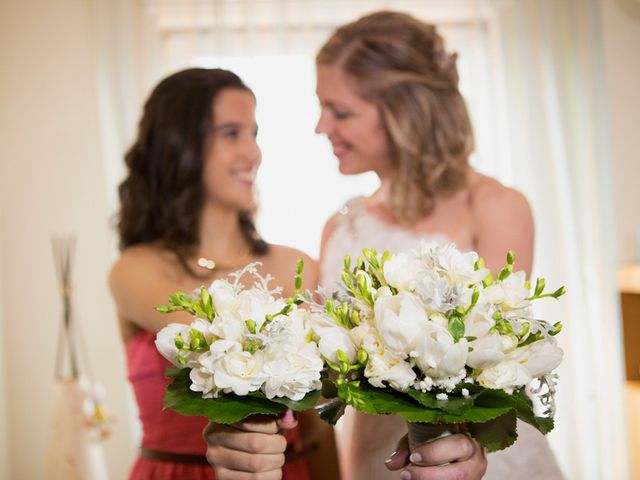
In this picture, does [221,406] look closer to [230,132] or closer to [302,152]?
[230,132]

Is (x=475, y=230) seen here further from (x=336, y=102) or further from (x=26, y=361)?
(x=26, y=361)

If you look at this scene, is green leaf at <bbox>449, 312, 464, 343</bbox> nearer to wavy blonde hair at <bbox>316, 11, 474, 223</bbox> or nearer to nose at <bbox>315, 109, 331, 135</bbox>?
wavy blonde hair at <bbox>316, 11, 474, 223</bbox>

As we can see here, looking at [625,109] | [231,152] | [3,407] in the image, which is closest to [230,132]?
[231,152]

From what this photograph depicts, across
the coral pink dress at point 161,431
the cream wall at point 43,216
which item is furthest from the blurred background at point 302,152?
the coral pink dress at point 161,431

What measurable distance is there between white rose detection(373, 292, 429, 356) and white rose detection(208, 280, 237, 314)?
0.56ft

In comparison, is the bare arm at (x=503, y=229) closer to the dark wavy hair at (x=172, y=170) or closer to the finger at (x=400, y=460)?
the dark wavy hair at (x=172, y=170)

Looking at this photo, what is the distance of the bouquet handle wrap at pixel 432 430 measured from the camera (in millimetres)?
933

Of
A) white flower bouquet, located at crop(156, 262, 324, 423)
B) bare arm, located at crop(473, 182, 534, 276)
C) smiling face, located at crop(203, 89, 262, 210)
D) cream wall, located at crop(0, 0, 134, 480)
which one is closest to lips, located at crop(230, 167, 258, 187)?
smiling face, located at crop(203, 89, 262, 210)

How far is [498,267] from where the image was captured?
164 centimetres

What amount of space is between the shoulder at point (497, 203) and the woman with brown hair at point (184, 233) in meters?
0.42

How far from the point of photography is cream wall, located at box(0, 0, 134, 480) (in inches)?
97.4

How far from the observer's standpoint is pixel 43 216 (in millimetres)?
2496

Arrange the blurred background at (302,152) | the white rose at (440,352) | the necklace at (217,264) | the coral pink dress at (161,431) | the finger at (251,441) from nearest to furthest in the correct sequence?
the white rose at (440,352) < the finger at (251,441) < the coral pink dress at (161,431) < the necklace at (217,264) < the blurred background at (302,152)

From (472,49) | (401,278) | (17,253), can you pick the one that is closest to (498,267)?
(401,278)
